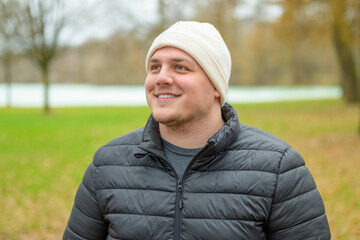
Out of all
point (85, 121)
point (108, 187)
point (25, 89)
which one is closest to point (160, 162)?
point (108, 187)

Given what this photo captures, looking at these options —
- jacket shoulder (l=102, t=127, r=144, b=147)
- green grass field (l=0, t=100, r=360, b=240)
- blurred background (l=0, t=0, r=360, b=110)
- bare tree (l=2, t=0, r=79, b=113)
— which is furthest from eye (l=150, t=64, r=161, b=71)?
bare tree (l=2, t=0, r=79, b=113)

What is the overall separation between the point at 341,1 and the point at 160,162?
12.4 m

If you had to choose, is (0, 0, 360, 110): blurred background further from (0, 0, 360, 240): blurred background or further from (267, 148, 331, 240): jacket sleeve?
(267, 148, 331, 240): jacket sleeve

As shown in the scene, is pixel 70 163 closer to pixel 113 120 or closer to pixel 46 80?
pixel 113 120

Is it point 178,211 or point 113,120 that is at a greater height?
point 178,211

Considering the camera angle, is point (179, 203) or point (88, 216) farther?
point (88, 216)

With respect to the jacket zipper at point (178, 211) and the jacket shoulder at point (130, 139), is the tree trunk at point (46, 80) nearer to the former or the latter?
the jacket shoulder at point (130, 139)

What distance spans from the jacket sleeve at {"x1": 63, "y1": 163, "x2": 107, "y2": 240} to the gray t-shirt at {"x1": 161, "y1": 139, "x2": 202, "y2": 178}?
388 mm

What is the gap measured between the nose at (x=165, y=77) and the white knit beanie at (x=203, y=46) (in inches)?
4.5

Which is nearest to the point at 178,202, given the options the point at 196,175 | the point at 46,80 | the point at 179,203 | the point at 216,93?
the point at 179,203

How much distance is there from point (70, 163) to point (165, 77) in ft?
30.7

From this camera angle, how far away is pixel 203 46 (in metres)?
2.10

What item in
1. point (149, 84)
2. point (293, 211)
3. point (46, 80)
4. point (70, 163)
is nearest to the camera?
point (293, 211)

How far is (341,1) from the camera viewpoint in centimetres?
1306
